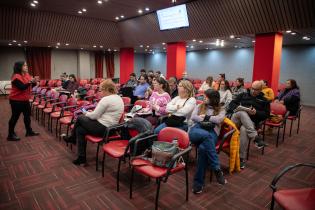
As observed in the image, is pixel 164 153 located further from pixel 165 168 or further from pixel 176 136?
pixel 176 136

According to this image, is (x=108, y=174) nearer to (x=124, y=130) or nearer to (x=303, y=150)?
(x=124, y=130)

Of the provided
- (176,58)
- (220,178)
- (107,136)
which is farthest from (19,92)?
(176,58)

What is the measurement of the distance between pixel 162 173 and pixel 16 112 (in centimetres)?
373

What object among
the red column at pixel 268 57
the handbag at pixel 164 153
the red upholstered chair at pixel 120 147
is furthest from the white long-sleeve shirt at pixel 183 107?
the red column at pixel 268 57

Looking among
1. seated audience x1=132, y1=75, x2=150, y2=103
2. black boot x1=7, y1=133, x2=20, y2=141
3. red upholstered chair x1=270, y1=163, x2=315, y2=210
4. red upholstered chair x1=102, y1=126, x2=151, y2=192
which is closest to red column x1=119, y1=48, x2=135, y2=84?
seated audience x1=132, y1=75, x2=150, y2=103

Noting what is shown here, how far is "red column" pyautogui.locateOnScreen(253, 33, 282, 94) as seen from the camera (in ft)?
20.7

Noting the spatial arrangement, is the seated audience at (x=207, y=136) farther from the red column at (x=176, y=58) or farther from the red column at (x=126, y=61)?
the red column at (x=126, y=61)

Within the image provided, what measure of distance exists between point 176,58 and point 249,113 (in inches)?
225

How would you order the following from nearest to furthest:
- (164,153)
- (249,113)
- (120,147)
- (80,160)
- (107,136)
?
(164,153)
(120,147)
(107,136)
(80,160)
(249,113)

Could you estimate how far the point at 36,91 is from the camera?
23.5 feet

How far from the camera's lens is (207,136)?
2.80m

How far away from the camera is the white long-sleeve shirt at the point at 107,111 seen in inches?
125

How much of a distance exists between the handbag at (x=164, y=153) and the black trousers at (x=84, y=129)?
111 cm

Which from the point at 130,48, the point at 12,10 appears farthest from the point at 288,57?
the point at 12,10
